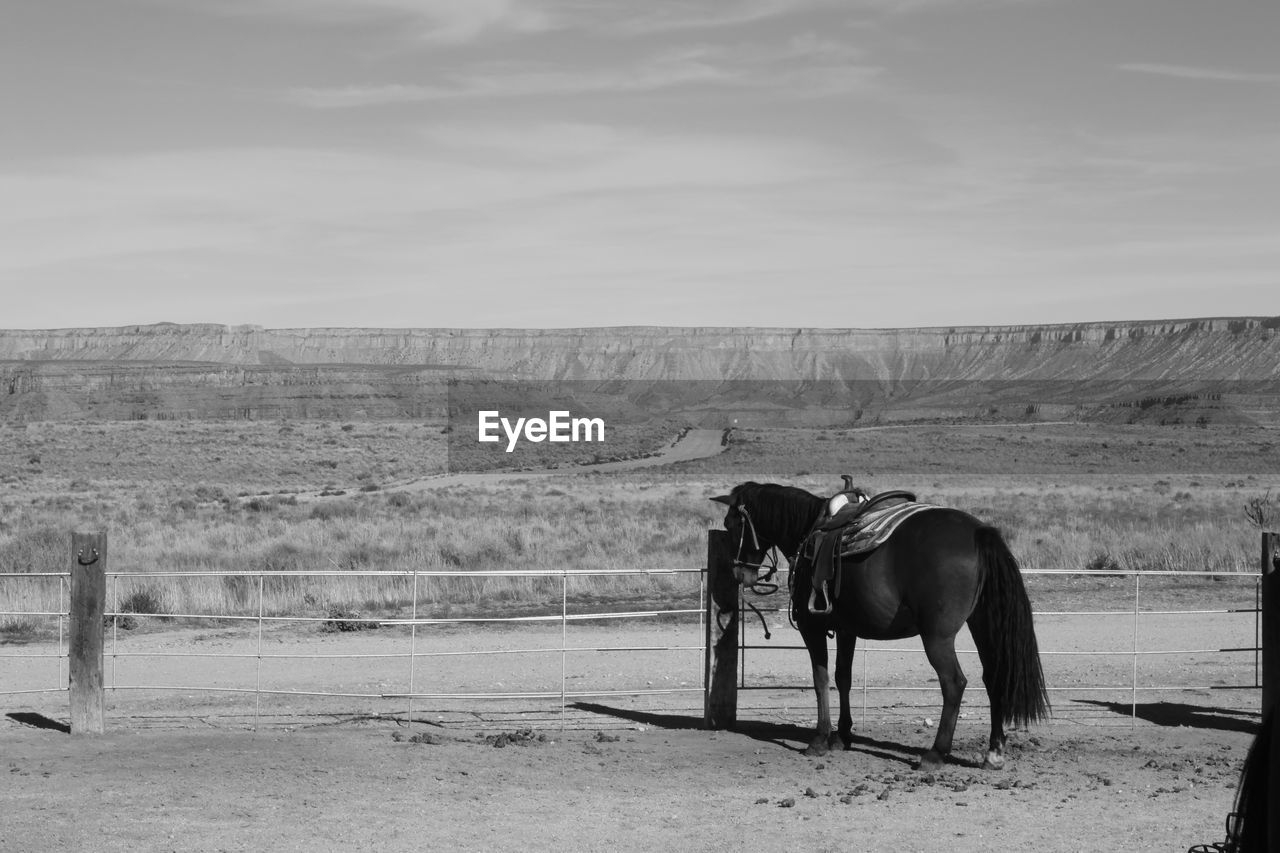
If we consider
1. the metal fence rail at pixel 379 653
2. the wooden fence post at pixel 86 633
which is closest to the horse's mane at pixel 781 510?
the metal fence rail at pixel 379 653

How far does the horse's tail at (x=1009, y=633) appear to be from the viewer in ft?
29.5

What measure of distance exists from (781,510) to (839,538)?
67 centimetres

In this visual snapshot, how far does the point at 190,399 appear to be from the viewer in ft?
451

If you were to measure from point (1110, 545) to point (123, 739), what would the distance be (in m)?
20.0

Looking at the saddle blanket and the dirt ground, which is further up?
the saddle blanket

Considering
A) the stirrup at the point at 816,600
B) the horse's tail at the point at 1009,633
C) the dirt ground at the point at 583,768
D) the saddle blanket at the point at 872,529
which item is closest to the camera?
the dirt ground at the point at 583,768

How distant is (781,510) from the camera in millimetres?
9992

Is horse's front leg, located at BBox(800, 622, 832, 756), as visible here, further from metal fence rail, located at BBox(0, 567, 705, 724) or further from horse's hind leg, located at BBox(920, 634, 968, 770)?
metal fence rail, located at BBox(0, 567, 705, 724)

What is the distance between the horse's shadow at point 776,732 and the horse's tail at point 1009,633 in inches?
26.2

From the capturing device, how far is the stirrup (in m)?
9.45

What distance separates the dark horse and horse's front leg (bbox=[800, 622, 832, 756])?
0.01 m

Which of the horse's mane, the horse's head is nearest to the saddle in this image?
the horse's mane

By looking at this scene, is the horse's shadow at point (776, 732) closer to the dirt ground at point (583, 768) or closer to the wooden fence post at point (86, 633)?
the dirt ground at point (583, 768)

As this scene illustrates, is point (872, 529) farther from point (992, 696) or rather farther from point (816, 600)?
point (992, 696)
